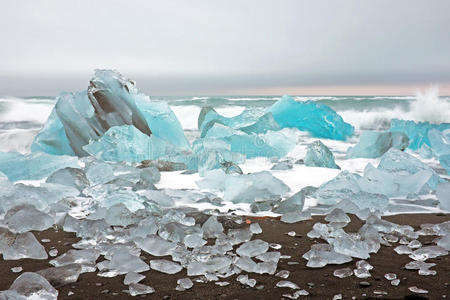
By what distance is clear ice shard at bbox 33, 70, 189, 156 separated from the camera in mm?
3812

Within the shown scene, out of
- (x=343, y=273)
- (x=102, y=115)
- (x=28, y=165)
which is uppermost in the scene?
(x=102, y=115)

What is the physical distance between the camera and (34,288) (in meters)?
1.10

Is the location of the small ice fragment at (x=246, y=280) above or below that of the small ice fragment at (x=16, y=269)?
above

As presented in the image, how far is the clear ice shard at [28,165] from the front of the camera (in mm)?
2908

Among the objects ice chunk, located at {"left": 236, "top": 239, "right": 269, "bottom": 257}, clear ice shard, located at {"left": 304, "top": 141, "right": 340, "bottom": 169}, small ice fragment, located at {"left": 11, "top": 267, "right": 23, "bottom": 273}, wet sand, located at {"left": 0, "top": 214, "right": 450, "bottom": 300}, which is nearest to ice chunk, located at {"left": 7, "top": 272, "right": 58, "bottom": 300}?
wet sand, located at {"left": 0, "top": 214, "right": 450, "bottom": 300}

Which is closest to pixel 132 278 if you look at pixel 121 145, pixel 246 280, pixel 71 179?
pixel 246 280

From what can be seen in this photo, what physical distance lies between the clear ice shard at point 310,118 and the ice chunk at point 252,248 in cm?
403

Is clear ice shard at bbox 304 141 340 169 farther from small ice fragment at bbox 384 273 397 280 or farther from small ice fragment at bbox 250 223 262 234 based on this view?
small ice fragment at bbox 384 273 397 280

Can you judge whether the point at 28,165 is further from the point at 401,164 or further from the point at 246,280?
the point at 401,164

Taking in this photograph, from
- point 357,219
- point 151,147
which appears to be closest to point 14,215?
point 357,219

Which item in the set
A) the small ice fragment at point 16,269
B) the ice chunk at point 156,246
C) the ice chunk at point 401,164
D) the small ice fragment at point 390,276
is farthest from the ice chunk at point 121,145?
the small ice fragment at point 390,276

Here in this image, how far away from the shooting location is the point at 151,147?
3.55 m

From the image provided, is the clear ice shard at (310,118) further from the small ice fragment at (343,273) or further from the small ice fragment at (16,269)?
the small ice fragment at (16,269)

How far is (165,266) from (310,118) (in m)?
4.56
